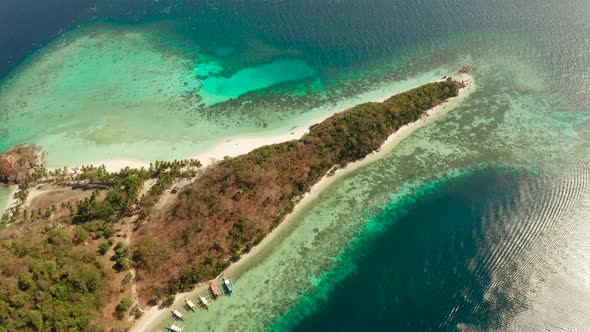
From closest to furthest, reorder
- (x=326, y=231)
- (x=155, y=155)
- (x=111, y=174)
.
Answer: (x=326, y=231) → (x=111, y=174) → (x=155, y=155)

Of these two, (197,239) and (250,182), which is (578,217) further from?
(197,239)

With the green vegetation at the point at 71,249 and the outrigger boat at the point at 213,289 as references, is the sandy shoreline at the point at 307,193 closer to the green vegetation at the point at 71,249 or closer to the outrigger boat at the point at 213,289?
the outrigger boat at the point at 213,289

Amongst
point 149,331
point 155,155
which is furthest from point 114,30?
point 149,331

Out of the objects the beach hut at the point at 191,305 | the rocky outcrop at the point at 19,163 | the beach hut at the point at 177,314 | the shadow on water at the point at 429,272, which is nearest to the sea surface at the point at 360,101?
the shadow on water at the point at 429,272

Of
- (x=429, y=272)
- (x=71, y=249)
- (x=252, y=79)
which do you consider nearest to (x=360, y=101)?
(x=252, y=79)

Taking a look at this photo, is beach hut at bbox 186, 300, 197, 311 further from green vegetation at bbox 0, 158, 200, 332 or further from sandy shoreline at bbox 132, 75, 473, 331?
green vegetation at bbox 0, 158, 200, 332

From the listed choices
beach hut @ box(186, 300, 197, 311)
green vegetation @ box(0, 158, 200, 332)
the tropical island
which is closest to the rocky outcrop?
the tropical island

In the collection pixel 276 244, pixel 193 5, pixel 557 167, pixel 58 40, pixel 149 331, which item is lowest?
pixel 149 331
